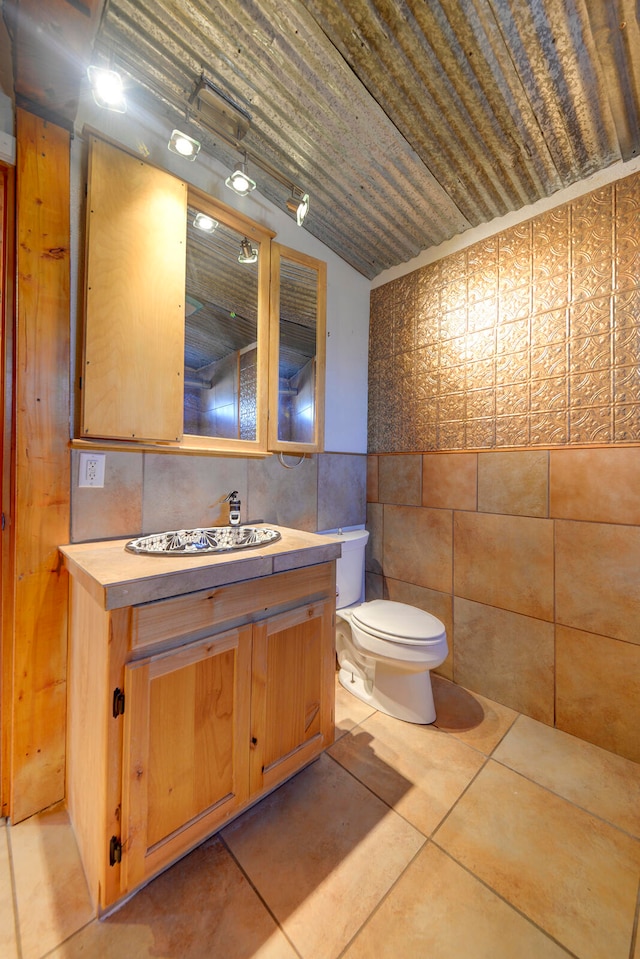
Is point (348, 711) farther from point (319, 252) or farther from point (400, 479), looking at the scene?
point (319, 252)

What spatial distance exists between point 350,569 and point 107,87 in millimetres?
2071

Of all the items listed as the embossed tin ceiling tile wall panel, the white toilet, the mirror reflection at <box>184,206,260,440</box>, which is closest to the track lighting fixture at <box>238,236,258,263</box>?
the mirror reflection at <box>184,206,260,440</box>

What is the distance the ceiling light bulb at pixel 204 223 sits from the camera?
1529 mm

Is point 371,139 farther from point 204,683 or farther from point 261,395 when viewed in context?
point 204,683

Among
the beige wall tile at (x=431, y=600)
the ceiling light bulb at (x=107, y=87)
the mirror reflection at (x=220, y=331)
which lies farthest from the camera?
the beige wall tile at (x=431, y=600)

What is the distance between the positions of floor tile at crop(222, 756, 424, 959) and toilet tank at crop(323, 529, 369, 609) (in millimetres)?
799

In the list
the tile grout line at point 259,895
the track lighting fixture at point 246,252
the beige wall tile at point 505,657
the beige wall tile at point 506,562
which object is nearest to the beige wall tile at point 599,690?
the beige wall tile at point 505,657

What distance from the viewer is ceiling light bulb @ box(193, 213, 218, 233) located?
1529 mm

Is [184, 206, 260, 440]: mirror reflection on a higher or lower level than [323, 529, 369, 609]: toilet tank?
higher

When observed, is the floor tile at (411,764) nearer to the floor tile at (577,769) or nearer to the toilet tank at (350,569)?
the floor tile at (577,769)

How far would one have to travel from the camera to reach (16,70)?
986 millimetres

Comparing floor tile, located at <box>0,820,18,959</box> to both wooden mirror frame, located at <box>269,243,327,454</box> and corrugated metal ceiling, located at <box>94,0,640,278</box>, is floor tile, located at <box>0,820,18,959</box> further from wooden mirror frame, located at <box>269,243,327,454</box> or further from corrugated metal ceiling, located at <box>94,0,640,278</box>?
corrugated metal ceiling, located at <box>94,0,640,278</box>

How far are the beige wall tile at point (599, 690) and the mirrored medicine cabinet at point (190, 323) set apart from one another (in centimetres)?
152

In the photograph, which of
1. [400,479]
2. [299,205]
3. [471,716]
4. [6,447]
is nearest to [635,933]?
[471,716]
